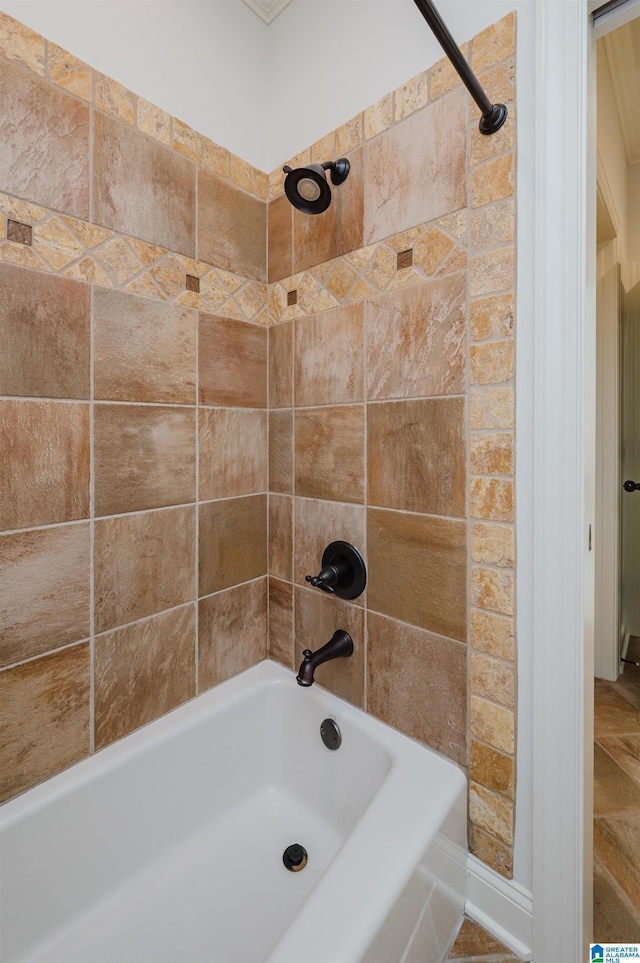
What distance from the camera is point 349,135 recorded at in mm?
1213

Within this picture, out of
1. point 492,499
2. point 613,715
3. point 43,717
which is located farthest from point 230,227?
point 613,715

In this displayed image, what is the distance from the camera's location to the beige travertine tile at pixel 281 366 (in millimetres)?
1390

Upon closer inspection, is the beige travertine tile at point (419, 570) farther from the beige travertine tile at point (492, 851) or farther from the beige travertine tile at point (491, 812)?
the beige travertine tile at point (492, 851)

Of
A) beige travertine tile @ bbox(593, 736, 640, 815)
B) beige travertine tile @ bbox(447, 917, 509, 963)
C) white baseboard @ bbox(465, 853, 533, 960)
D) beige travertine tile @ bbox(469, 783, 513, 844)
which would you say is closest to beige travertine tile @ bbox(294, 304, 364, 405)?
beige travertine tile @ bbox(469, 783, 513, 844)

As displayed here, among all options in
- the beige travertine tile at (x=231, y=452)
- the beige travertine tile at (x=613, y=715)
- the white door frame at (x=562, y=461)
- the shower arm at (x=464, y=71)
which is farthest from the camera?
the beige travertine tile at (x=613, y=715)

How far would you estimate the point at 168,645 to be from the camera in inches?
48.0

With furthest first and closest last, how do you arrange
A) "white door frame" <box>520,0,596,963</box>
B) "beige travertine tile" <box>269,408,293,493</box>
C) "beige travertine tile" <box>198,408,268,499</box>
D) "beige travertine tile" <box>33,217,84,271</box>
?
"beige travertine tile" <box>269,408,293,493</box>
"beige travertine tile" <box>198,408,268,499</box>
"beige travertine tile" <box>33,217,84,271</box>
"white door frame" <box>520,0,596,963</box>

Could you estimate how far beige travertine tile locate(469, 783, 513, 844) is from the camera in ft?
3.17

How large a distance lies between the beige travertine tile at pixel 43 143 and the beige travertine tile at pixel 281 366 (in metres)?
0.60

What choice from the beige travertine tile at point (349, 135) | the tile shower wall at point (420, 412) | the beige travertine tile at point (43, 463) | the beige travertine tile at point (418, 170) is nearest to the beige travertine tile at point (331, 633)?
the tile shower wall at point (420, 412)

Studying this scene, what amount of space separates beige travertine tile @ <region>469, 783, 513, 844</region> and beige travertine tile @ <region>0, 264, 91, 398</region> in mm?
1313

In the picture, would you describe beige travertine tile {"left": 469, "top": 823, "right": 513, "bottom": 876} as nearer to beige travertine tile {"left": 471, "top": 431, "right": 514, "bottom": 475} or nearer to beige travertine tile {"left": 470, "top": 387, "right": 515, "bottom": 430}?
beige travertine tile {"left": 471, "top": 431, "right": 514, "bottom": 475}

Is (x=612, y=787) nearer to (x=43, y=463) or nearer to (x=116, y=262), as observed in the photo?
(x=43, y=463)

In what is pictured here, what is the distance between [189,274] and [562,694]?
54.7 inches
